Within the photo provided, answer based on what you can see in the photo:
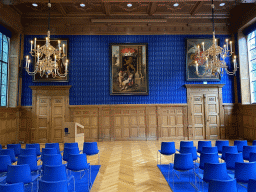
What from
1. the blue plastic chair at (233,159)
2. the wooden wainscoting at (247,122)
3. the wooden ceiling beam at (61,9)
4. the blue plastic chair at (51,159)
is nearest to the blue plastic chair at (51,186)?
the blue plastic chair at (51,159)

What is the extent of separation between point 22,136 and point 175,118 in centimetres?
932

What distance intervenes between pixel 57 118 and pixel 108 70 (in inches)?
168

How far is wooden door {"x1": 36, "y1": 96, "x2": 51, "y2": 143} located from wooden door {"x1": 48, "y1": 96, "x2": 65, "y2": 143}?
0.81 feet

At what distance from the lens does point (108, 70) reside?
468 inches

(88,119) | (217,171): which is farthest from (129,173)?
(88,119)

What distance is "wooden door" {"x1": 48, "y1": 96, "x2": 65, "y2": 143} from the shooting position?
445 inches

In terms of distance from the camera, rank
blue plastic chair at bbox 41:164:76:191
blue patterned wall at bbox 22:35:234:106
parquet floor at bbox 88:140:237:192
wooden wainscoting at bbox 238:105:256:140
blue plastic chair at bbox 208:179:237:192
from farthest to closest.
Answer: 1. blue patterned wall at bbox 22:35:234:106
2. wooden wainscoting at bbox 238:105:256:140
3. parquet floor at bbox 88:140:237:192
4. blue plastic chair at bbox 41:164:76:191
5. blue plastic chair at bbox 208:179:237:192

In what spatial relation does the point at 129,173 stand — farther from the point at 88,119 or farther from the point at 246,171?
the point at 88,119

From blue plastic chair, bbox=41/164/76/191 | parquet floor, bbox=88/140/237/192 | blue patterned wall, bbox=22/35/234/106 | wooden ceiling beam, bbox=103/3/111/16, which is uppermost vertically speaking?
wooden ceiling beam, bbox=103/3/111/16

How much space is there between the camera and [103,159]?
7.22m

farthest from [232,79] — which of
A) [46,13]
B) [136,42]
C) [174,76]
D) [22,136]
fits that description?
[22,136]

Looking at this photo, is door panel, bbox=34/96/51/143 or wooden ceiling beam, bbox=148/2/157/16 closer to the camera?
wooden ceiling beam, bbox=148/2/157/16

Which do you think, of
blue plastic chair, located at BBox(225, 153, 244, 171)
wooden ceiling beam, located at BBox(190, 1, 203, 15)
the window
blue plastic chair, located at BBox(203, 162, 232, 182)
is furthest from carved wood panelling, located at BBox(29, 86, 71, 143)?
blue plastic chair, located at BBox(203, 162, 232, 182)

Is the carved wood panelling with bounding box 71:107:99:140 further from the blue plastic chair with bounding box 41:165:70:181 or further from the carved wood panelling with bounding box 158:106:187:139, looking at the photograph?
the blue plastic chair with bounding box 41:165:70:181
